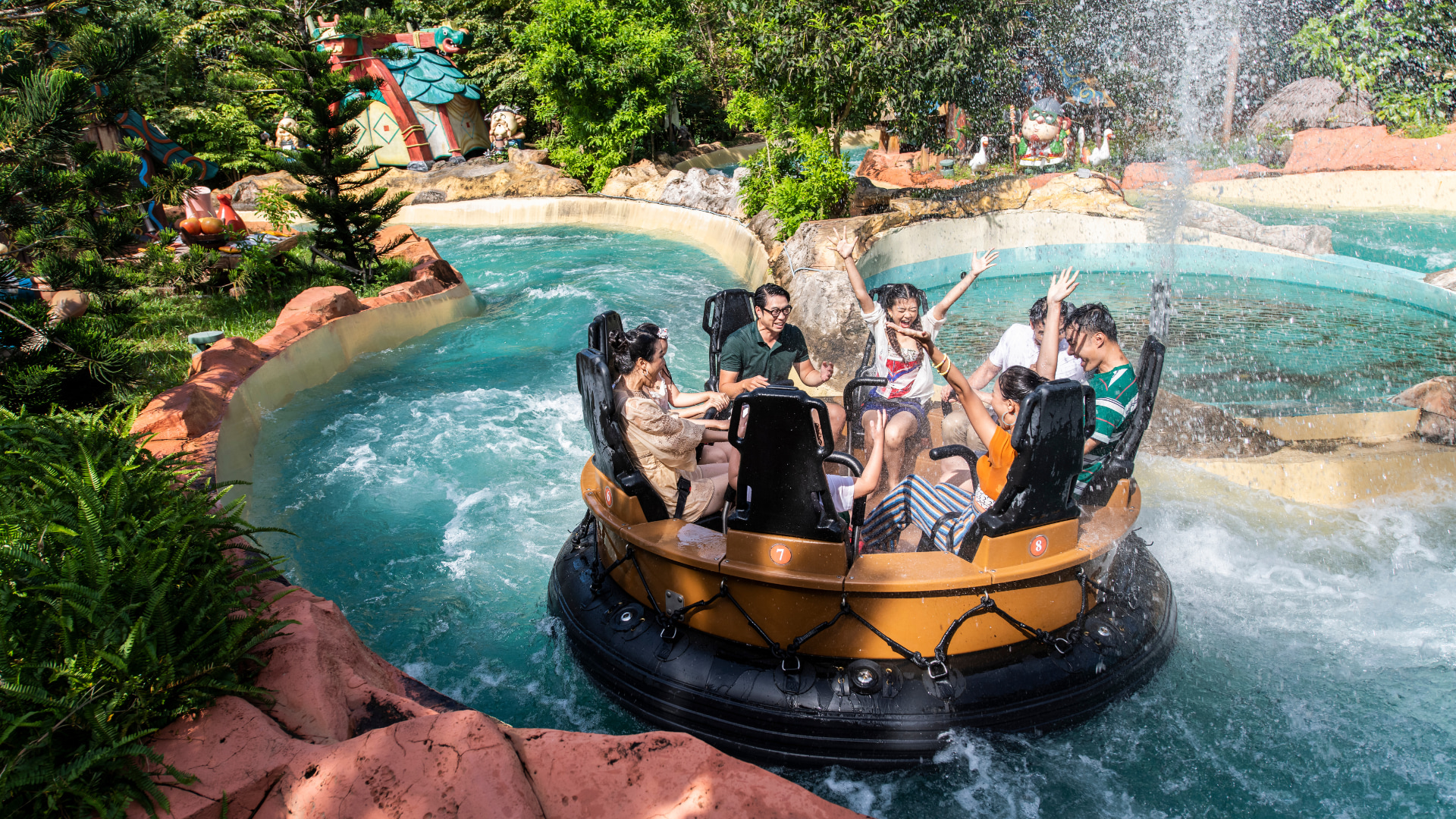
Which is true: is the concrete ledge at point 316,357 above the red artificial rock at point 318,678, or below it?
below

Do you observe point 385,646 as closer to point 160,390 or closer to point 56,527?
point 56,527

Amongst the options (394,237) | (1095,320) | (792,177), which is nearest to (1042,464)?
(1095,320)

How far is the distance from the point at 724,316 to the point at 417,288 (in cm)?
623

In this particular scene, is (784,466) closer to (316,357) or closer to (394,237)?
(316,357)

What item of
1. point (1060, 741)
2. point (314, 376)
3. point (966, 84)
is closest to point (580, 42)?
point (966, 84)

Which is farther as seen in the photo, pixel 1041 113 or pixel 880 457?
pixel 1041 113

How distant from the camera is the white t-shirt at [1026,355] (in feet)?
12.0

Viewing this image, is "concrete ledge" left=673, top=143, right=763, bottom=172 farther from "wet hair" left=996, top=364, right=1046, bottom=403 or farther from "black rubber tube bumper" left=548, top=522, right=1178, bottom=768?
"black rubber tube bumper" left=548, top=522, right=1178, bottom=768

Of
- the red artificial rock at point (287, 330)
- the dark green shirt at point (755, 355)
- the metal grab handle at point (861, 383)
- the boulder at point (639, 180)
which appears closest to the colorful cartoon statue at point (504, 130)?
the boulder at point (639, 180)

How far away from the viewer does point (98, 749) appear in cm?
187

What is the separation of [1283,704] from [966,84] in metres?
10.4

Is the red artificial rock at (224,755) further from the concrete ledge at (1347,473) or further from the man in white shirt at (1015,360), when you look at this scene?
the concrete ledge at (1347,473)

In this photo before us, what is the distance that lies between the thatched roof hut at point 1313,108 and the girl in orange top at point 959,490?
17544 mm

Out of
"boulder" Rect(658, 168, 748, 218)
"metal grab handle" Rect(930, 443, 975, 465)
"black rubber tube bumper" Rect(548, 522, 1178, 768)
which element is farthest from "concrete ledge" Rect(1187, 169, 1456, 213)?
"black rubber tube bumper" Rect(548, 522, 1178, 768)
